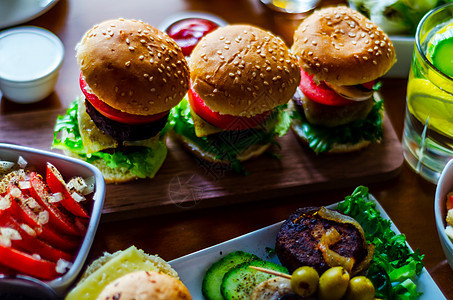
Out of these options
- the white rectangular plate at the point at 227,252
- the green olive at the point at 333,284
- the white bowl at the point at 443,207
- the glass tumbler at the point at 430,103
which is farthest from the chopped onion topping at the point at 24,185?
the glass tumbler at the point at 430,103

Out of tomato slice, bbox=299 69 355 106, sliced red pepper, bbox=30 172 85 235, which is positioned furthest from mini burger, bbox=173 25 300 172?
sliced red pepper, bbox=30 172 85 235

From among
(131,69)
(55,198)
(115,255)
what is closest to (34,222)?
(55,198)

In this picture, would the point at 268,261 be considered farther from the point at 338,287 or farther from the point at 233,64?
the point at 233,64

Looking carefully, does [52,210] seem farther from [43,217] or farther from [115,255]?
[115,255]

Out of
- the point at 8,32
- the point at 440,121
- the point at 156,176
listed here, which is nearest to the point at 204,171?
the point at 156,176

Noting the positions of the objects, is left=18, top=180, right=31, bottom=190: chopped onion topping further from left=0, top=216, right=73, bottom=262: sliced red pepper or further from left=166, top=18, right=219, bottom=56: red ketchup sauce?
left=166, top=18, right=219, bottom=56: red ketchup sauce

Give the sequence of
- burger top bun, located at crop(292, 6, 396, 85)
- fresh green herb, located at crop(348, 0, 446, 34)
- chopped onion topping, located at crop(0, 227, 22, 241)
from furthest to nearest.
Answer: fresh green herb, located at crop(348, 0, 446, 34), burger top bun, located at crop(292, 6, 396, 85), chopped onion topping, located at crop(0, 227, 22, 241)
